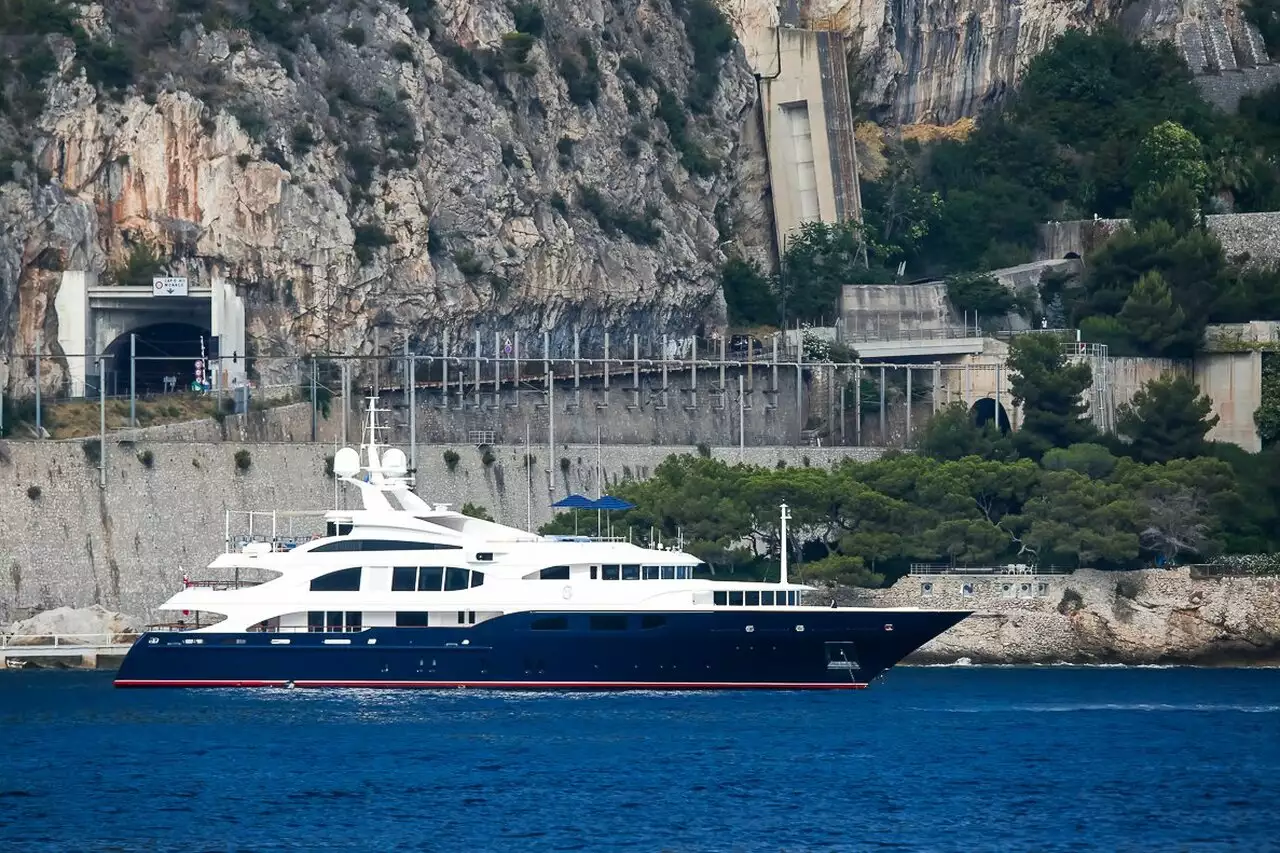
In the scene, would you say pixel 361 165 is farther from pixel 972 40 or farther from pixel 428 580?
pixel 972 40

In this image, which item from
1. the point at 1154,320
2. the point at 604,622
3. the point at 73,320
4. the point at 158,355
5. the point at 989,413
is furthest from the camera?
the point at 989,413

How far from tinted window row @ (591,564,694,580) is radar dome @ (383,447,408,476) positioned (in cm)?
592

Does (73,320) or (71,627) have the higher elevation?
(73,320)

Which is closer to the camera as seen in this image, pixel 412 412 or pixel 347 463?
pixel 347 463

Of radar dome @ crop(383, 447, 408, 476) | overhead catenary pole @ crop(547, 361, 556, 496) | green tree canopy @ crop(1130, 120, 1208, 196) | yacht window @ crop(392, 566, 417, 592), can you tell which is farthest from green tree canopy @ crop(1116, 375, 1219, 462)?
yacht window @ crop(392, 566, 417, 592)

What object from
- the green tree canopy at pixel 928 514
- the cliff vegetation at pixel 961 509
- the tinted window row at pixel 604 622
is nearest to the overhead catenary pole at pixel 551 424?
the green tree canopy at pixel 928 514

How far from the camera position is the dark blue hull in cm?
7681

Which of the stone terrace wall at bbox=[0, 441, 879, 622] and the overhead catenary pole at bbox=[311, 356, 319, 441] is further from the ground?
the overhead catenary pole at bbox=[311, 356, 319, 441]

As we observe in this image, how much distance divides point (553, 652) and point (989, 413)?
4230 cm

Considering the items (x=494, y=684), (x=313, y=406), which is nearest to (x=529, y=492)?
(x=313, y=406)

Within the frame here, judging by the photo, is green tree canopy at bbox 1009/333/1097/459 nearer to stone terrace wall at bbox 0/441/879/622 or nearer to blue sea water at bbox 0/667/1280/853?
blue sea water at bbox 0/667/1280/853

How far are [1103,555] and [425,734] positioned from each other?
32757 millimetres

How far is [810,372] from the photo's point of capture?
116000mm

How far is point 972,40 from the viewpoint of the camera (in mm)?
139625
